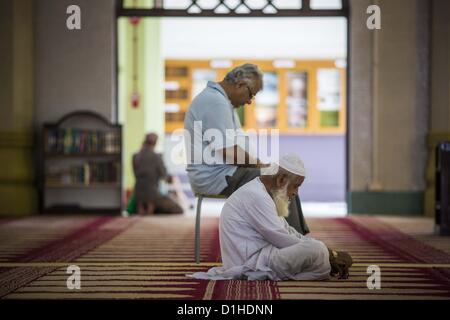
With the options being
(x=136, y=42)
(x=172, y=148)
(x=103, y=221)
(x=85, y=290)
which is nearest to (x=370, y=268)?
(x=85, y=290)

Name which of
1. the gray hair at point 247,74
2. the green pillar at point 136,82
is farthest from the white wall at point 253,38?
the gray hair at point 247,74

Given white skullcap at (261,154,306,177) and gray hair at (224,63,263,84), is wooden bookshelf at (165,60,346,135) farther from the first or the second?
white skullcap at (261,154,306,177)

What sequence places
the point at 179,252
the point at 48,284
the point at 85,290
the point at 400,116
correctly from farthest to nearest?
the point at 400,116, the point at 179,252, the point at 48,284, the point at 85,290

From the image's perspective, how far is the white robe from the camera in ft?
11.5

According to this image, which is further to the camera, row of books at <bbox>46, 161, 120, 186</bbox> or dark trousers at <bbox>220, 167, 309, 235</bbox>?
row of books at <bbox>46, 161, 120, 186</bbox>

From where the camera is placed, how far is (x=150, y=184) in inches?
348

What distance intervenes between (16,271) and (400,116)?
18.9 feet

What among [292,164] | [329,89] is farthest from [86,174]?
[329,89]

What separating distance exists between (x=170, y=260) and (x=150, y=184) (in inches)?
170

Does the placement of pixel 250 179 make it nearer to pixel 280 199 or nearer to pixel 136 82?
pixel 280 199

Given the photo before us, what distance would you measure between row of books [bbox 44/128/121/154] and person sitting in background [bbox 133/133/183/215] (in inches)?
14.6

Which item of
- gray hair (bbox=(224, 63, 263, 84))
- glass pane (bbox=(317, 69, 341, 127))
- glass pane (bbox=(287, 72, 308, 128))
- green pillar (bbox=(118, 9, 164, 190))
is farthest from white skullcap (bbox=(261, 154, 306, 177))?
glass pane (bbox=(317, 69, 341, 127))

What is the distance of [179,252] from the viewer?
500 centimetres

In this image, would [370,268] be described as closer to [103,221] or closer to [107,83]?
[103,221]
